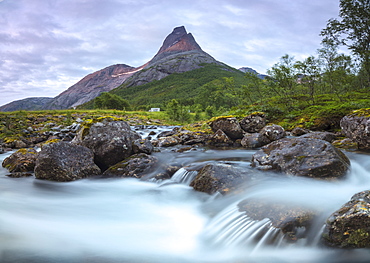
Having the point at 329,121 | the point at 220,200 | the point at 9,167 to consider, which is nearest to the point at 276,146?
the point at 220,200

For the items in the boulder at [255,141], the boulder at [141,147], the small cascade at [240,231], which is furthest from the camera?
the boulder at [255,141]

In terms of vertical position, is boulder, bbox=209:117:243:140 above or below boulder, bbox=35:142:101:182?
above

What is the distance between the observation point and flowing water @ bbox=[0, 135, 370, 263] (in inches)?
135

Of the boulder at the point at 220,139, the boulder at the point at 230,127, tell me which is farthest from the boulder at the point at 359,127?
the boulder at the point at 220,139

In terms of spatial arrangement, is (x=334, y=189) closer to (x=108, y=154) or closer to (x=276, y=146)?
(x=276, y=146)

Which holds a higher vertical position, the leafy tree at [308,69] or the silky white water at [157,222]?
the leafy tree at [308,69]

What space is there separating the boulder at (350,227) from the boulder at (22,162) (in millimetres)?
10353

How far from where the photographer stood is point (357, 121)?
8.77 m

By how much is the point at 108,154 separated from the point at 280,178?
6.76 m

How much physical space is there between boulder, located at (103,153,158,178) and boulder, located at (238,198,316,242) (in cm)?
463

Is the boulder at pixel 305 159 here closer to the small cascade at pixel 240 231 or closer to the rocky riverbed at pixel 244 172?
the rocky riverbed at pixel 244 172

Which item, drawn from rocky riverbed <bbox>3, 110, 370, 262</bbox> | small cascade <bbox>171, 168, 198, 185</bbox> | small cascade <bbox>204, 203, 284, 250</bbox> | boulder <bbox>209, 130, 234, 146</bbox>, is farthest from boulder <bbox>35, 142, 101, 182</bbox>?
boulder <bbox>209, 130, 234, 146</bbox>

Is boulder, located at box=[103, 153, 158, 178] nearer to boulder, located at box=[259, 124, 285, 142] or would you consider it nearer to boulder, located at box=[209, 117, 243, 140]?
boulder, located at box=[209, 117, 243, 140]

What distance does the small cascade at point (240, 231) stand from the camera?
3.56 m
